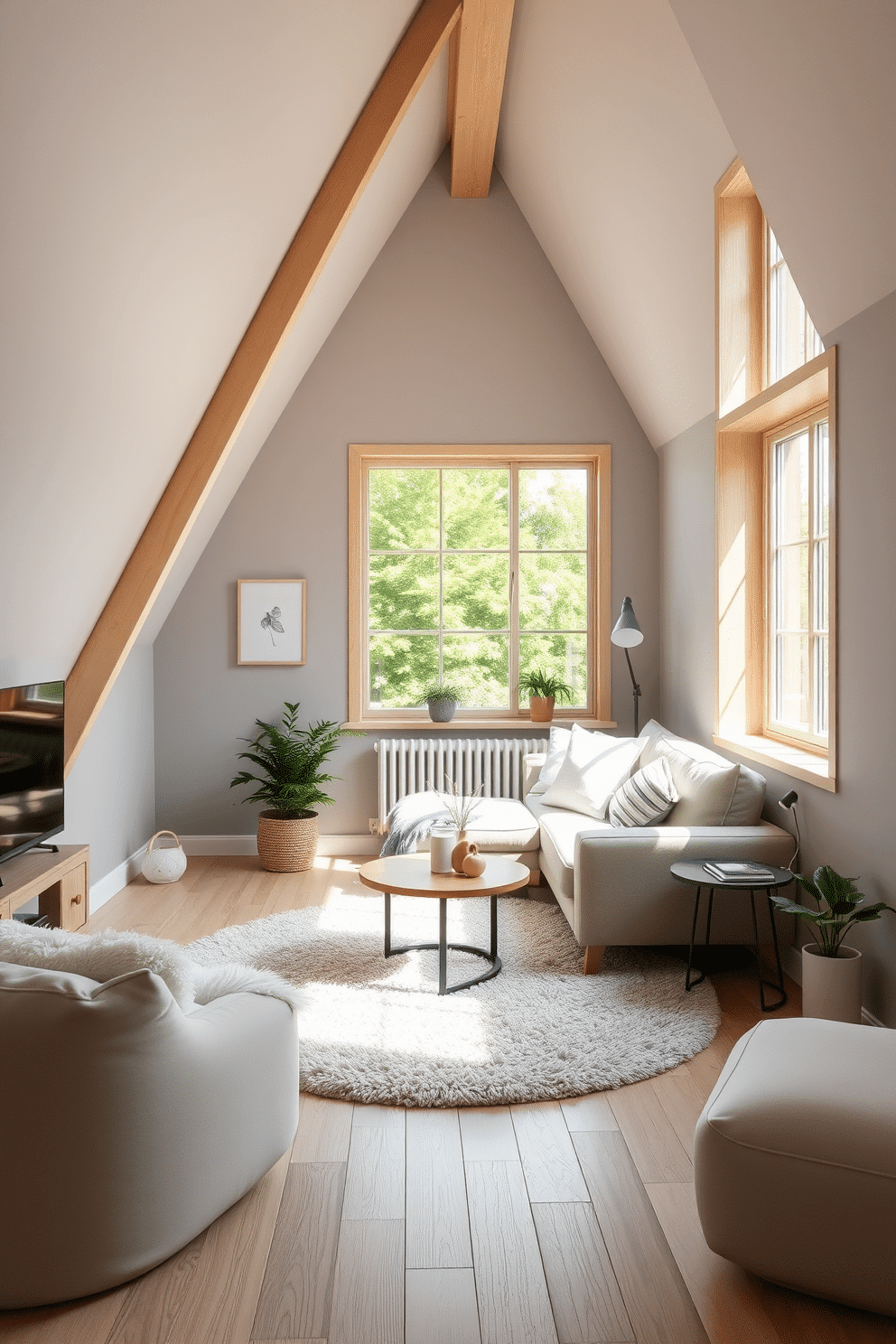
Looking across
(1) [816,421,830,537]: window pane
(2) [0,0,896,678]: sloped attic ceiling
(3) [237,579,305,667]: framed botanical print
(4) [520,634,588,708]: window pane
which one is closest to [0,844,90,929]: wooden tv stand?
(2) [0,0,896,678]: sloped attic ceiling

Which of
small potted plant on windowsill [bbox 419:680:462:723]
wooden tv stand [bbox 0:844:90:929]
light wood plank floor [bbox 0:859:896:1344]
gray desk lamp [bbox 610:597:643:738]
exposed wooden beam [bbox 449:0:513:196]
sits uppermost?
exposed wooden beam [bbox 449:0:513:196]

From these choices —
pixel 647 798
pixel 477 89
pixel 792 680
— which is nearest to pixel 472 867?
pixel 647 798

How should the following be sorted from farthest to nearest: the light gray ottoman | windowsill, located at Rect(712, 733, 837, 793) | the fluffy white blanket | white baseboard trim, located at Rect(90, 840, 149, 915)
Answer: white baseboard trim, located at Rect(90, 840, 149, 915), windowsill, located at Rect(712, 733, 837, 793), the fluffy white blanket, the light gray ottoman

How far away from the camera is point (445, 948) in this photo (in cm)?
354

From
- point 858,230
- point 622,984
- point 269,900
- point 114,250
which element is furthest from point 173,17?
point 269,900

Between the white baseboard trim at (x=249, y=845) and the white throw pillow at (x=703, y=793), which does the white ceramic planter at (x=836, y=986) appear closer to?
the white throw pillow at (x=703, y=793)

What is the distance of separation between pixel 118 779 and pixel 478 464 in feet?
8.88

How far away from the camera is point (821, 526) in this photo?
385cm

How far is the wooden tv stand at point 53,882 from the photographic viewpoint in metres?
3.30

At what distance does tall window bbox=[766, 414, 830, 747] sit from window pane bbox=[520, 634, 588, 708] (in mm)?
1668

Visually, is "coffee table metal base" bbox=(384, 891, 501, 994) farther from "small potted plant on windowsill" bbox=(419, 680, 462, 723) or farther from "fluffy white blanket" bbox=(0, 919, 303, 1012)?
"small potted plant on windowsill" bbox=(419, 680, 462, 723)

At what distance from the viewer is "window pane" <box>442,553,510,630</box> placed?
6051 mm

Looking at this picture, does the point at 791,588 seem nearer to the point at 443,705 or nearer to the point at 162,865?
the point at 443,705

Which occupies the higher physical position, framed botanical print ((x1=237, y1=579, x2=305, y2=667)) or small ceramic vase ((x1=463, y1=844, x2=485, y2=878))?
framed botanical print ((x1=237, y1=579, x2=305, y2=667))
